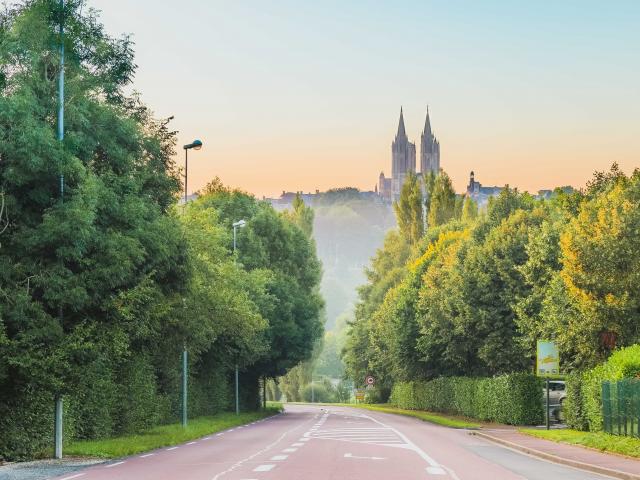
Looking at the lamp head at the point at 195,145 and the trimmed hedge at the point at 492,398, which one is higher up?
the lamp head at the point at 195,145

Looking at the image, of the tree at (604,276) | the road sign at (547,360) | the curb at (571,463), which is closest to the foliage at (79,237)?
the curb at (571,463)

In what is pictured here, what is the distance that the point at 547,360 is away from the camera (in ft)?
135

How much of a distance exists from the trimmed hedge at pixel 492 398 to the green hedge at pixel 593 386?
875cm

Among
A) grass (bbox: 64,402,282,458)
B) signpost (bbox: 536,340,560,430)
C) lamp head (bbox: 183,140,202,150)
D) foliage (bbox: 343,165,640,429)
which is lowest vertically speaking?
grass (bbox: 64,402,282,458)

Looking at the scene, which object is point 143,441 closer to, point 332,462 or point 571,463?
point 332,462

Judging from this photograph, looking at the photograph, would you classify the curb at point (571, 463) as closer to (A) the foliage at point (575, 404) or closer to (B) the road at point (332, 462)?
(B) the road at point (332, 462)

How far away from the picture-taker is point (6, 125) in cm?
2502

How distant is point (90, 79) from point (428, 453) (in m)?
13.1

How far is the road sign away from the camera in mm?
40938

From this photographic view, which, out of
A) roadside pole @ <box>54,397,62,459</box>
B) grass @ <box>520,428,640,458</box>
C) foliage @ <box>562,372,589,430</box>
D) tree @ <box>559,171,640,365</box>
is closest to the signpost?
tree @ <box>559,171,640,365</box>

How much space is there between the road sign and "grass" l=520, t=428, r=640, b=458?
450 centimetres

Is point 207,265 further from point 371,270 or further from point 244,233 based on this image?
point 371,270

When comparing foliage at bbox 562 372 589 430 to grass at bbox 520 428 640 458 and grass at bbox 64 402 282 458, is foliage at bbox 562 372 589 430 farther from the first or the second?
grass at bbox 64 402 282 458

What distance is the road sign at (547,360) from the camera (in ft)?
134
